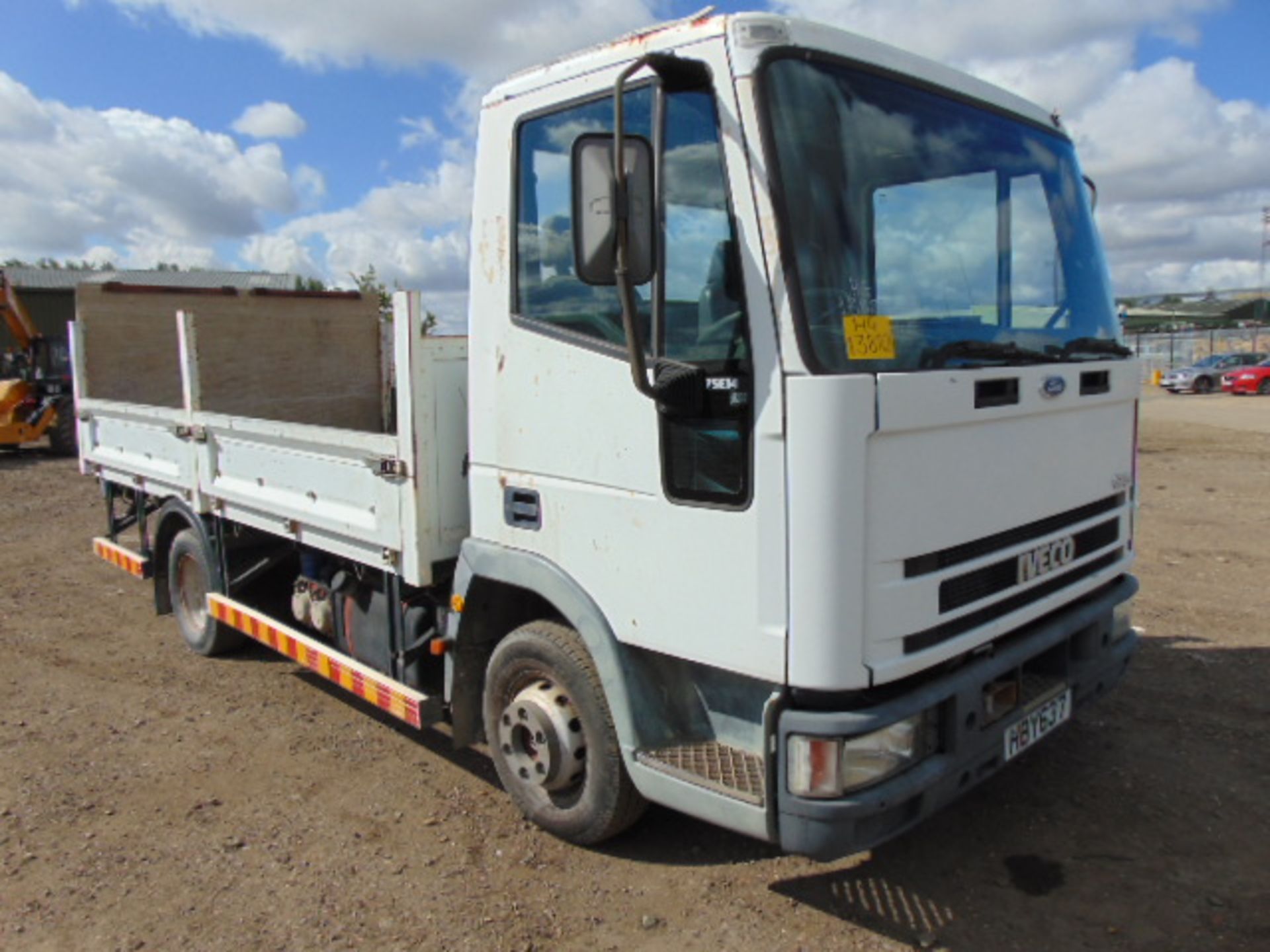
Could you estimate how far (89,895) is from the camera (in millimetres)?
3289

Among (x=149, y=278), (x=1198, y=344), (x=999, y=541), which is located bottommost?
(x=999, y=541)

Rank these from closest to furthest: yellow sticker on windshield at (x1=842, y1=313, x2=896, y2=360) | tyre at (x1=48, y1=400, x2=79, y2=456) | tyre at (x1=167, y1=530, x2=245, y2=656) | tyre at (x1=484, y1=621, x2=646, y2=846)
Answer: yellow sticker on windshield at (x1=842, y1=313, x2=896, y2=360) < tyre at (x1=484, y1=621, x2=646, y2=846) < tyre at (x1=167, y1=530, x2=245, y2=656) < tyre at (x1=48, y1=400, x2=79, y2=456)

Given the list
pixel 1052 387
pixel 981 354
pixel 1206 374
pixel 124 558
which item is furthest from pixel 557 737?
pixel 1206 374

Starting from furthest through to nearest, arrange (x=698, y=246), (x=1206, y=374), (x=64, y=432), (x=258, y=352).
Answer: (x=1206, y=374) → (x=64, y=432) → (x=258, y=352) → (x=698, y=246)

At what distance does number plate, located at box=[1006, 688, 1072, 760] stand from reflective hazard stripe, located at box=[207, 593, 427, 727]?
2.13 m

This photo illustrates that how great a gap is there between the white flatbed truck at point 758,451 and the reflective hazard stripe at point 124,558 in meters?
2.73

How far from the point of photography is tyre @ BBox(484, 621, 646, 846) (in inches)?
125

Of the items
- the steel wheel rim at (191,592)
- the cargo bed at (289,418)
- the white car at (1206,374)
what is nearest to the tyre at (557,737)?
the cargo bed at (289,418)

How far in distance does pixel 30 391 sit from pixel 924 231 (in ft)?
57.8

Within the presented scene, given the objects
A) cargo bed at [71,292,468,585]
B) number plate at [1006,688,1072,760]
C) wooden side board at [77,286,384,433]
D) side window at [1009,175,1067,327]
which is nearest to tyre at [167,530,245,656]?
cargo bed at [71,292,468,585]

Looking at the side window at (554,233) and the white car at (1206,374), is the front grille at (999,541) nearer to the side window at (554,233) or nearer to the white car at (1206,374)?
the side window at (554,233)

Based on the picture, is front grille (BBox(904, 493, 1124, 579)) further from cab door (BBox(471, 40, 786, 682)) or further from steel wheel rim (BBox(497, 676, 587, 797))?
steel wheel rim (BBox(497, 676, 587, 797))

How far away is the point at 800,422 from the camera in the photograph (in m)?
2.46

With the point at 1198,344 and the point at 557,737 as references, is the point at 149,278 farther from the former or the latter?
the point at 1198,344
